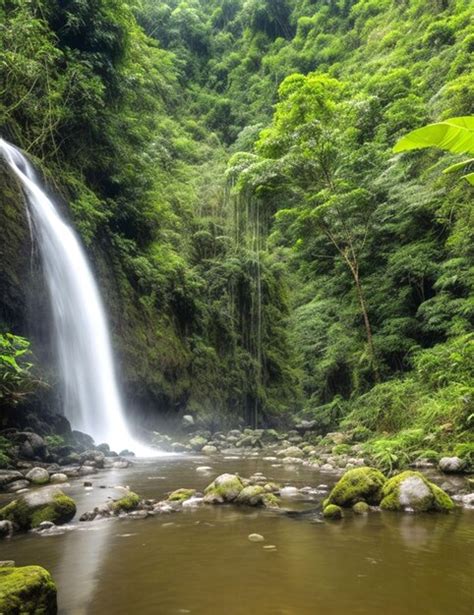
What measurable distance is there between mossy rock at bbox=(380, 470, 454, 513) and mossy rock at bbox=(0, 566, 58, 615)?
11.7 feet

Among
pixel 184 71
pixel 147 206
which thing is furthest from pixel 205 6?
pixel 147 206

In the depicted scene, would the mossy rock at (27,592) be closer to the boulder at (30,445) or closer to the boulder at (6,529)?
the boulder at (6,529)

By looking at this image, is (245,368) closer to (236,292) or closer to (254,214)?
(236,292)

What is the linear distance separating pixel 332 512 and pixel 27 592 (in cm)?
308

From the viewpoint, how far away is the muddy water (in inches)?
105

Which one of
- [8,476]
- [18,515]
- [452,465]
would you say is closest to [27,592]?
[18,515]

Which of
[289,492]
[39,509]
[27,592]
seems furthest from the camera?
[289,492]

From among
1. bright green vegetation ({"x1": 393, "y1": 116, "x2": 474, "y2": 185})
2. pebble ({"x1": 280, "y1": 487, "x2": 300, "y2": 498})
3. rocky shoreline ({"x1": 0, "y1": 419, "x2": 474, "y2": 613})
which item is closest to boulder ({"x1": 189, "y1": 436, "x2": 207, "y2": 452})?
rocky shoreline ({"x1": 0, "y1": 419, "x2": 474, "y2": 613})

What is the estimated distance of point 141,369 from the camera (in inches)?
499

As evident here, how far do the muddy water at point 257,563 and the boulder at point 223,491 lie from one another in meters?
0.23

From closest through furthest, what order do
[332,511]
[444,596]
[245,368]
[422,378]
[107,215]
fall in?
[444,596] < [332,511] < [422,378] < [107,215] < [245,368]

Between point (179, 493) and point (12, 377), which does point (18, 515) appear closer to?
point (179, 493)

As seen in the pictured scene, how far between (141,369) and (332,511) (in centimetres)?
875

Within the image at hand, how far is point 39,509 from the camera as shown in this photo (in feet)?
14.3
